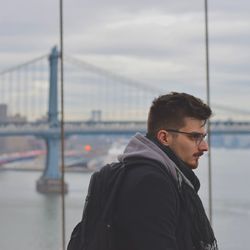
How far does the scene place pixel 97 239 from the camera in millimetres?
657

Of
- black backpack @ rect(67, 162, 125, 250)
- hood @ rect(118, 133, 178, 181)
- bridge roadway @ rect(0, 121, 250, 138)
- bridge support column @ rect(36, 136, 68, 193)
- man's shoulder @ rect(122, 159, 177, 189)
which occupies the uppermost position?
hood @ rect(118, 133, 178, 181)

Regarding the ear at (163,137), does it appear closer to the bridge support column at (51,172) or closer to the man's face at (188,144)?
the man's face at (188,144)

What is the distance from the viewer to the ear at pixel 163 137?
2.24 feet

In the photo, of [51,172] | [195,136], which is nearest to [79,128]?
[51,172]

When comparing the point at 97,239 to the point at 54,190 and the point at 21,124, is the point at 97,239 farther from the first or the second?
the point at 54,190

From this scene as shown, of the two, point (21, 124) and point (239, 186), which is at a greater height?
point (21, 124)

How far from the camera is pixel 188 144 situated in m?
0.69

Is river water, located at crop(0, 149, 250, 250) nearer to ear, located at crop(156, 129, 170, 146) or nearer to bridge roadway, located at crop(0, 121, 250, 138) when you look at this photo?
bridge roadway, located at crop(0, 121, 250, 138)

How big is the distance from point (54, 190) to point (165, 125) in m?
16.4

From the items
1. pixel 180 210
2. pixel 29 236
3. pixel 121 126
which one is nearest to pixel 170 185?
pixel 180 210

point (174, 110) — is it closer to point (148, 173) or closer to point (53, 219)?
point (148, 173)

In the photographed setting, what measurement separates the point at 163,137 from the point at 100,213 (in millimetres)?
94

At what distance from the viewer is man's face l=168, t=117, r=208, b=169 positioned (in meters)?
0.68

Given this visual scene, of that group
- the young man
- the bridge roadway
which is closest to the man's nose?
the young man
